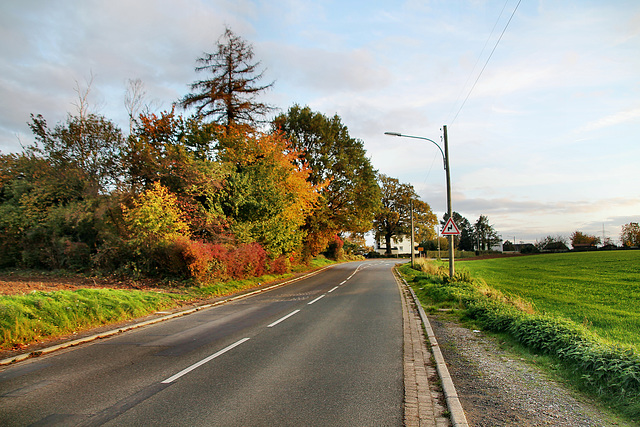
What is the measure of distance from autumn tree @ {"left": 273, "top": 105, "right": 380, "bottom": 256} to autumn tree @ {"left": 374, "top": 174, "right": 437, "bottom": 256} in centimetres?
4412

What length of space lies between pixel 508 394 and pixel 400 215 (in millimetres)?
75408

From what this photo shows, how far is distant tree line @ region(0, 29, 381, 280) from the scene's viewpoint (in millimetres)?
16375

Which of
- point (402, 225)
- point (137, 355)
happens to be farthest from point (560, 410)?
point (402, 225)

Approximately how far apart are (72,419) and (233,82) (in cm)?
2469

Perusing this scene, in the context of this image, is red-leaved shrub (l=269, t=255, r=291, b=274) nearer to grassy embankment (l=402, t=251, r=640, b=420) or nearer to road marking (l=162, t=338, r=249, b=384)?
grassy embankment (l=402, t=251, r=640, b=420)

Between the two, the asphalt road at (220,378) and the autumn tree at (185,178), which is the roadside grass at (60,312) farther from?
the autumn tree at (185,178)

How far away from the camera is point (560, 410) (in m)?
4.18

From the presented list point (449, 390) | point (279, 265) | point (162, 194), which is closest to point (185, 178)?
point (162, 194)

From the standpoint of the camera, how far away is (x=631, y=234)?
85.9 metres

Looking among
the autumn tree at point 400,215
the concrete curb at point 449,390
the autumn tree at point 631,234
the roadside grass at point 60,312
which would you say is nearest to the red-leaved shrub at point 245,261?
the roadside grass at point 60,312

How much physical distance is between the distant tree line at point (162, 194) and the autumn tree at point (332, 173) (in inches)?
281

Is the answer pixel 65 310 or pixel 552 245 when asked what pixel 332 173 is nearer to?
pixel 65 310

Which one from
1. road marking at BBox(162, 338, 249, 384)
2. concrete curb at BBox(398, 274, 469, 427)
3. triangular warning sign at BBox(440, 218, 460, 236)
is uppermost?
triangular warning sign at BBox(440, 218, 460, 236)

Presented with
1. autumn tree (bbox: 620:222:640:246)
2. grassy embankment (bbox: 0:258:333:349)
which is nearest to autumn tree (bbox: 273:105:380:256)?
grassy embankment (bbox: 0:258:333:349)
